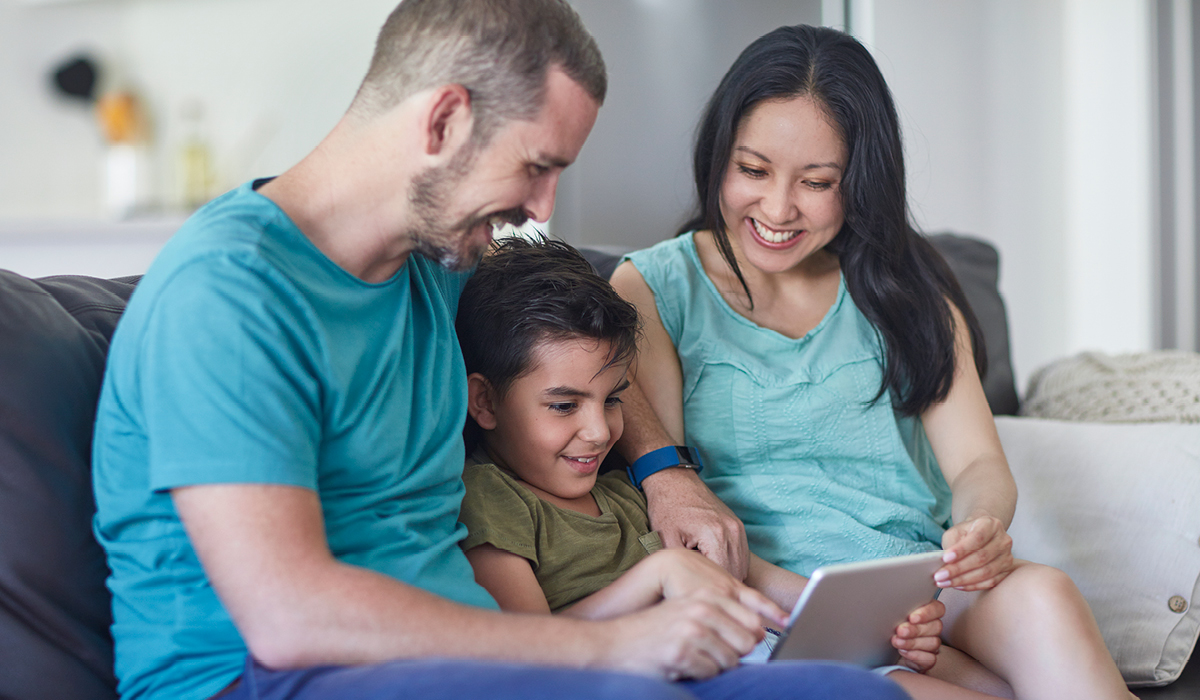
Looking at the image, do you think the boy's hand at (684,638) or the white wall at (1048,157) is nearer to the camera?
the boy's hand at (684,638)

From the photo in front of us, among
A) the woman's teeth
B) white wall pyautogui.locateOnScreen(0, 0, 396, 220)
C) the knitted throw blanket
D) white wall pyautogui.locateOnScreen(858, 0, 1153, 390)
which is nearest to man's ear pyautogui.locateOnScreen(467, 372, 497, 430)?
the woman's teeth

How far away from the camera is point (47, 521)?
95 cm

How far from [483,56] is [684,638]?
585 mm

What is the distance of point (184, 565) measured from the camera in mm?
884

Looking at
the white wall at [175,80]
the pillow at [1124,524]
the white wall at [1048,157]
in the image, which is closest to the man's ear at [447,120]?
the pillow at [1124,524]

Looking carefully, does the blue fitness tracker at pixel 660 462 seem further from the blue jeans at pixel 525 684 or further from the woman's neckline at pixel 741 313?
the blue jeans at pixel 525 684

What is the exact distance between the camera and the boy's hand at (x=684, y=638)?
0.85m

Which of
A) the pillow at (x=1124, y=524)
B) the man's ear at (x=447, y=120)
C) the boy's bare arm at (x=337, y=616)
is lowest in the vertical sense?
the pillow at (x=1124, y=524)

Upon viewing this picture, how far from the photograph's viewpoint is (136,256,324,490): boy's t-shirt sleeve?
0.77 metres

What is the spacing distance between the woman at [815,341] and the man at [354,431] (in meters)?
0.46

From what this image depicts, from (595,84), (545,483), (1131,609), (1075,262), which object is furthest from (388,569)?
(1075,262)

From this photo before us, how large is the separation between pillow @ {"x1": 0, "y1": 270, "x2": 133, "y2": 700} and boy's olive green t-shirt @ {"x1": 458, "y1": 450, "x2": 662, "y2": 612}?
1.30 feet

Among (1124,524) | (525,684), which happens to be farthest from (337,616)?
(1124,524)

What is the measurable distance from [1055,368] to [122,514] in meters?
1.92
